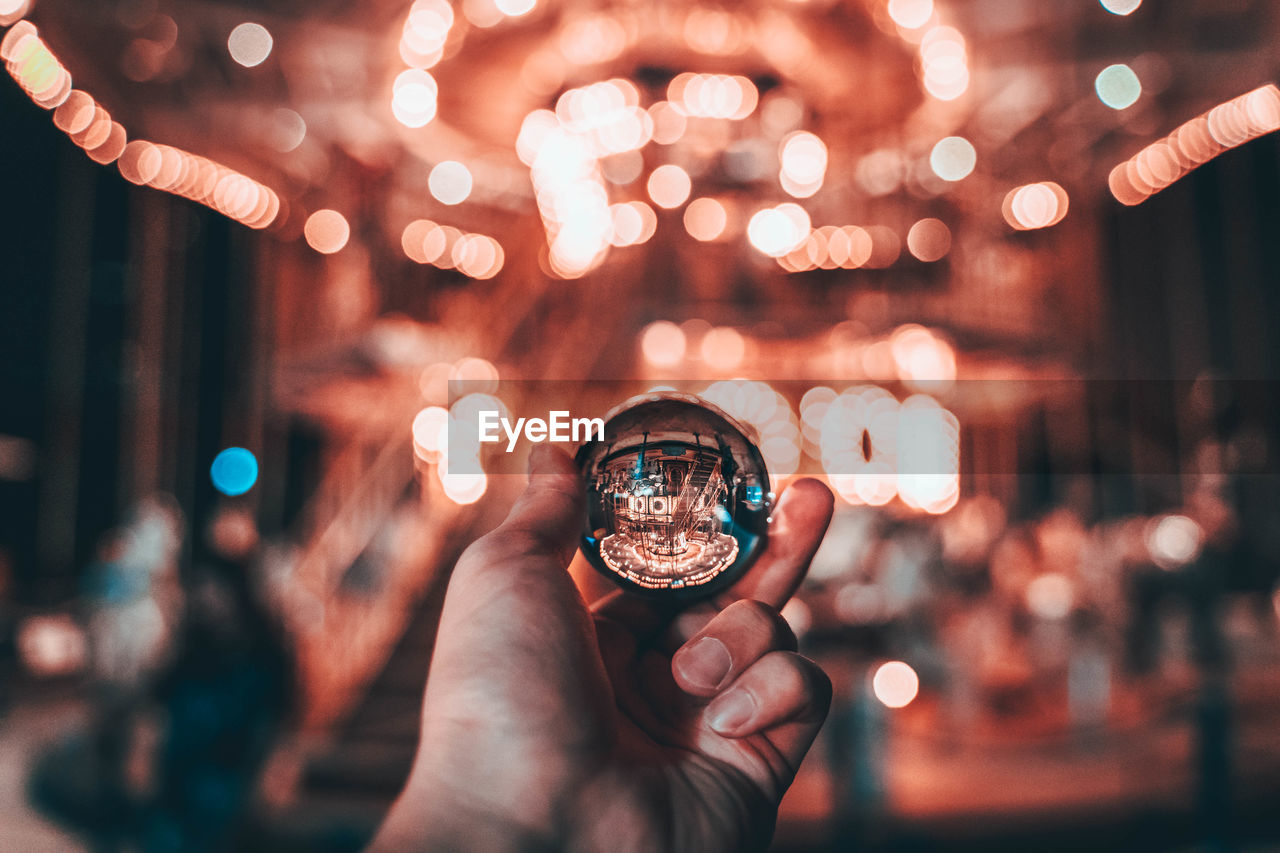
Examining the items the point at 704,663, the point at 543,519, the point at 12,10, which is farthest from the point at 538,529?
the point at 12,10

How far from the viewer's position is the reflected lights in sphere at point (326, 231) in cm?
1258

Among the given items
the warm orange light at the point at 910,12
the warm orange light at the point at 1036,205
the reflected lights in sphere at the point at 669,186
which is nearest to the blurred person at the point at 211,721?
the reflected lights in sphere at the point at 669,186

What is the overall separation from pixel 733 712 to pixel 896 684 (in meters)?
5.76

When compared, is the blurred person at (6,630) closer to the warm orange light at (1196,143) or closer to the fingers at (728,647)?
the fingers at (728,647)

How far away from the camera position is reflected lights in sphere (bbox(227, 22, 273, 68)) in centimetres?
885

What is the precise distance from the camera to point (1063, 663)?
707 centimetres

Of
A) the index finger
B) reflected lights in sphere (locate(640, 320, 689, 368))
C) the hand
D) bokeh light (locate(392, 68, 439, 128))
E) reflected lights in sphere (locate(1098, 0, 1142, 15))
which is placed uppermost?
reflected lights in sphere (locate(1098, 0, 1142, 15))

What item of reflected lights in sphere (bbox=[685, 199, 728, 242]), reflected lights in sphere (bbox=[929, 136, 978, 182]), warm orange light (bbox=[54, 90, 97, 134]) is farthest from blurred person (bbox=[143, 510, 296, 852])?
reflected lights in sphere (bbox=[929, 136, 978, 182])

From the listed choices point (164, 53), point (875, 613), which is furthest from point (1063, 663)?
point (164, 53)

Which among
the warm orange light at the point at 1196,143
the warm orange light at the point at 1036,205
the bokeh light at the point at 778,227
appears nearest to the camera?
the warm orange light at the point at 1196,143

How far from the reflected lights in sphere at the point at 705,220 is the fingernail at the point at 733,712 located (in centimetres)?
1023

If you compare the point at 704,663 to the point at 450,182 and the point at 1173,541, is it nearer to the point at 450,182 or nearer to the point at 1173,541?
the point at 1173,541

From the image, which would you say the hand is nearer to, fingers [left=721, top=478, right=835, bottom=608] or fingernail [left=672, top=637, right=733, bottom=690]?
fingernail [left=672, top=637, right=733, bottom=690]

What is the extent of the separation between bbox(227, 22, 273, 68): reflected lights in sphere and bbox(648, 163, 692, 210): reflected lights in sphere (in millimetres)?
5024
